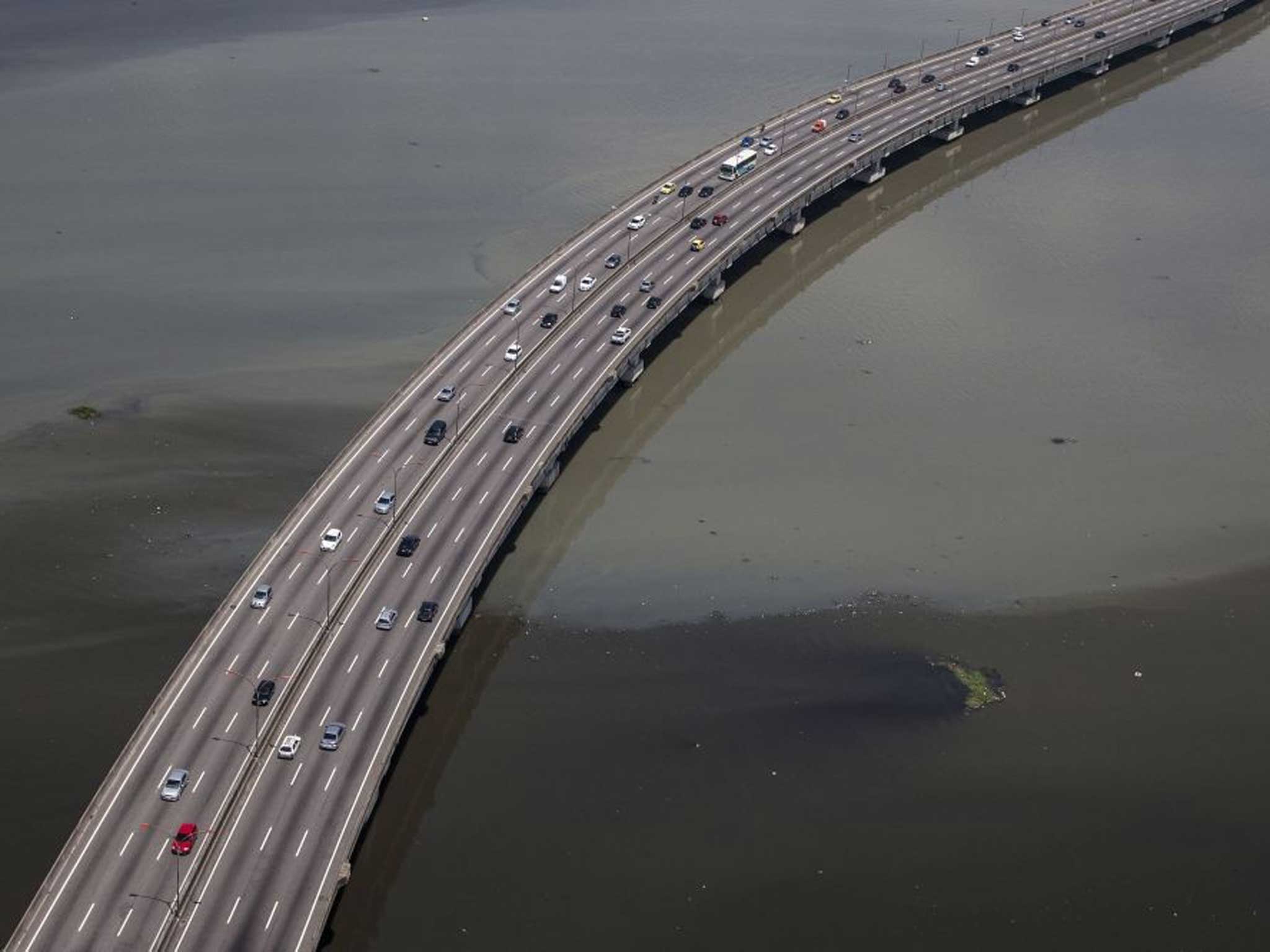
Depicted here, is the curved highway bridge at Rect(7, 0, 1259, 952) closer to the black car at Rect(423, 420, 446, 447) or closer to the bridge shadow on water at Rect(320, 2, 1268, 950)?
the black car at Rect(423, 420, 446, 447)

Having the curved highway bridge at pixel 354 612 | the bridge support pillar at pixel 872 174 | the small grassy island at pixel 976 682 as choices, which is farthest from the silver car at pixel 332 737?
the bridge support pillar at pixel 872 174

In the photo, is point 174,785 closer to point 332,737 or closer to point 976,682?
point 332,737

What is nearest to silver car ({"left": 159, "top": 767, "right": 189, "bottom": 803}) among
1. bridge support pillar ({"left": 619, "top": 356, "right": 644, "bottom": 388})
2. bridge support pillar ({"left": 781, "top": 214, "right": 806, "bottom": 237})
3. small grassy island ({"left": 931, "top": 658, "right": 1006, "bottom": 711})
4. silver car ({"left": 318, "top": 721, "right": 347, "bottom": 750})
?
silver car ({"left": 318, "top": 721, "right": 347, "bottom": 750})

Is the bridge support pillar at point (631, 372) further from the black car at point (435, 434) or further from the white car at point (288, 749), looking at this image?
the white car at point (288, 749)

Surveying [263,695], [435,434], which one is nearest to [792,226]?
[435,434]

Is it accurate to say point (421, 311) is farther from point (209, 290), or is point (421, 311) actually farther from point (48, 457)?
point (48, 457)

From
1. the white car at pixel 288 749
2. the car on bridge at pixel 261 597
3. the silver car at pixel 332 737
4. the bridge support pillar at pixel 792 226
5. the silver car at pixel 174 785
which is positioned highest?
the bridge support pillar at pixel 792 226
